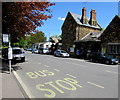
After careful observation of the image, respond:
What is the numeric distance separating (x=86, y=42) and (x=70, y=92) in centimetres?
2143

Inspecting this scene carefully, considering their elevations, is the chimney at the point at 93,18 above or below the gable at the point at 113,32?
above

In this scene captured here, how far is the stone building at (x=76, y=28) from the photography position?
1153 inches

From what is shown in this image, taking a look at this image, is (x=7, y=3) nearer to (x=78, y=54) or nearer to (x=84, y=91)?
(x=84, y=91)

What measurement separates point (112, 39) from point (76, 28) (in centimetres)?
1064

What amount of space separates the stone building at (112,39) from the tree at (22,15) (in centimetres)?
1381

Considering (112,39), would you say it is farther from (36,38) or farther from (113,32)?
(36,38)

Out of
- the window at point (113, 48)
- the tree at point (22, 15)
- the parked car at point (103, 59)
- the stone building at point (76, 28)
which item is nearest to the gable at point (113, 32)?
the window at point (113, 48)

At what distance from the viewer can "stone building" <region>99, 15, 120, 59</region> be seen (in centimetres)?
1973

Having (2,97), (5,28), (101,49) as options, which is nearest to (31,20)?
(5,28)

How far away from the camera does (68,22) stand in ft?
105

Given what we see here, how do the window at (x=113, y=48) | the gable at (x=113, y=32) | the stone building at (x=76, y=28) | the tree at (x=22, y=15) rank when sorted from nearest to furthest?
the tree at (x=22, y=15) → the gable at (x=113, y=32) → the window at (x=113, y=48) → the stone building at (x=76, y=28)

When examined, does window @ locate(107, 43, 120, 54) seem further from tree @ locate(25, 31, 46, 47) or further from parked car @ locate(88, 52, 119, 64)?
tree @ locate(25, 31, 46, 47)

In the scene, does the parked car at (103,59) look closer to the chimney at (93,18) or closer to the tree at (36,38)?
the chimney at (93,18)

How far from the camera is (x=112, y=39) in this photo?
20.4 metres
